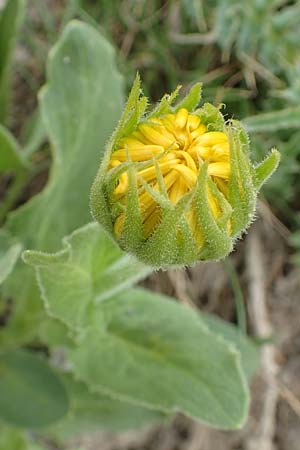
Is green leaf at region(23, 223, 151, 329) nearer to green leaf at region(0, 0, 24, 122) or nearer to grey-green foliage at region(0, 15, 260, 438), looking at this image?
grey-green foliage at region(0, 15, 260, 438)

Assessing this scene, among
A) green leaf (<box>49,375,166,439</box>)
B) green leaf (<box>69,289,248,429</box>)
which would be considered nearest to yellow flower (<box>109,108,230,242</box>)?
green leaf (<box>69,289,248,429</box>)

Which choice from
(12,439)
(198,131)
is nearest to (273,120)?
(198,131)

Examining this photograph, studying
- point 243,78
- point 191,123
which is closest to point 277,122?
point 243,78

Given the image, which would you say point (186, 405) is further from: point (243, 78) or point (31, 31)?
point (31, 31)

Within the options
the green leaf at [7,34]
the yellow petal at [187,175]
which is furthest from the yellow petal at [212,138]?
the green leaf at [7,34]

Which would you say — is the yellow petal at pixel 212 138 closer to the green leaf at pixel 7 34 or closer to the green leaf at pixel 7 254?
the green leaf at pixel 7 254
